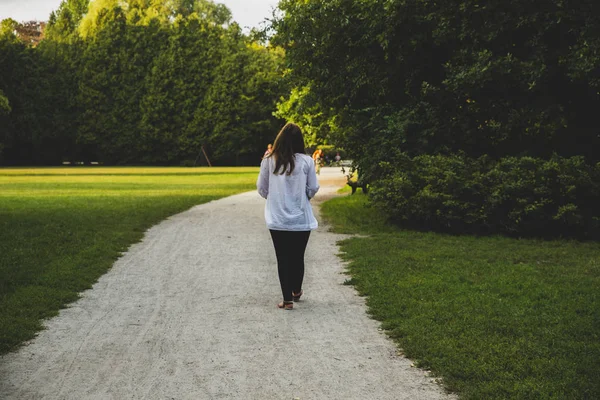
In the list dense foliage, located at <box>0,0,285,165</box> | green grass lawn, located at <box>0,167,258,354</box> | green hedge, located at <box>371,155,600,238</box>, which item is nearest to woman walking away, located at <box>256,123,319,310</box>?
green grass lawn, located at <box>0,167,258,354</box>

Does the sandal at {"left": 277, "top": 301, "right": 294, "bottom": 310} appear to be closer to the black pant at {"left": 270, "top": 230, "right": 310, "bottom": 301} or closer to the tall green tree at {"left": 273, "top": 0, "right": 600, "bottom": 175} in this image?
the black pant at {"left": 270, "top": 230, "right": 310, "bottom": 301}

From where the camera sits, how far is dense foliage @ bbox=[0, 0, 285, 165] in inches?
2452

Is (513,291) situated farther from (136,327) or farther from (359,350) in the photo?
(136,327)

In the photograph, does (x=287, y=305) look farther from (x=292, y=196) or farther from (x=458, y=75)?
(x=458, y=75)

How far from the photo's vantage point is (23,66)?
62.0 m

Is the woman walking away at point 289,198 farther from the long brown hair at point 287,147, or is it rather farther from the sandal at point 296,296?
the sandal at point 296,296

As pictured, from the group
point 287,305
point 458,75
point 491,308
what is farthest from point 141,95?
point 491,308

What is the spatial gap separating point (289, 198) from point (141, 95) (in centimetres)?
6053

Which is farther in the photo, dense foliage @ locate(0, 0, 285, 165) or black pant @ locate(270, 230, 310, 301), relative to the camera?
dense foliage @ locate(0, 0, 285, 165)

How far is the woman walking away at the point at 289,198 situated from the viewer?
707 cm

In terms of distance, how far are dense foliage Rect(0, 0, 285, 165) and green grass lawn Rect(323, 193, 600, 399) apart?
5217 cm

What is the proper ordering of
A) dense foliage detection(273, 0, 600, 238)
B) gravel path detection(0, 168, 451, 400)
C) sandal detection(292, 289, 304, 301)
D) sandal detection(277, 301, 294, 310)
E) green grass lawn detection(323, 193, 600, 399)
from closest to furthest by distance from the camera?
Result: 1. gravel path detection(0, 168, 451, 400)
2. green grass lawn detection(323, 193, 600, 399)
3. sandal detection(277, 301, 294, 310)
4. sandal detection(292, 289, 304, 301)
5. dense foliage detection(273, 0, 600, 238)

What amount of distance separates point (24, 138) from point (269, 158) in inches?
2330

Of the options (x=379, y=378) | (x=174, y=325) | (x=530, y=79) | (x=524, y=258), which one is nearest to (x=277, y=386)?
(x=379, y=378)
